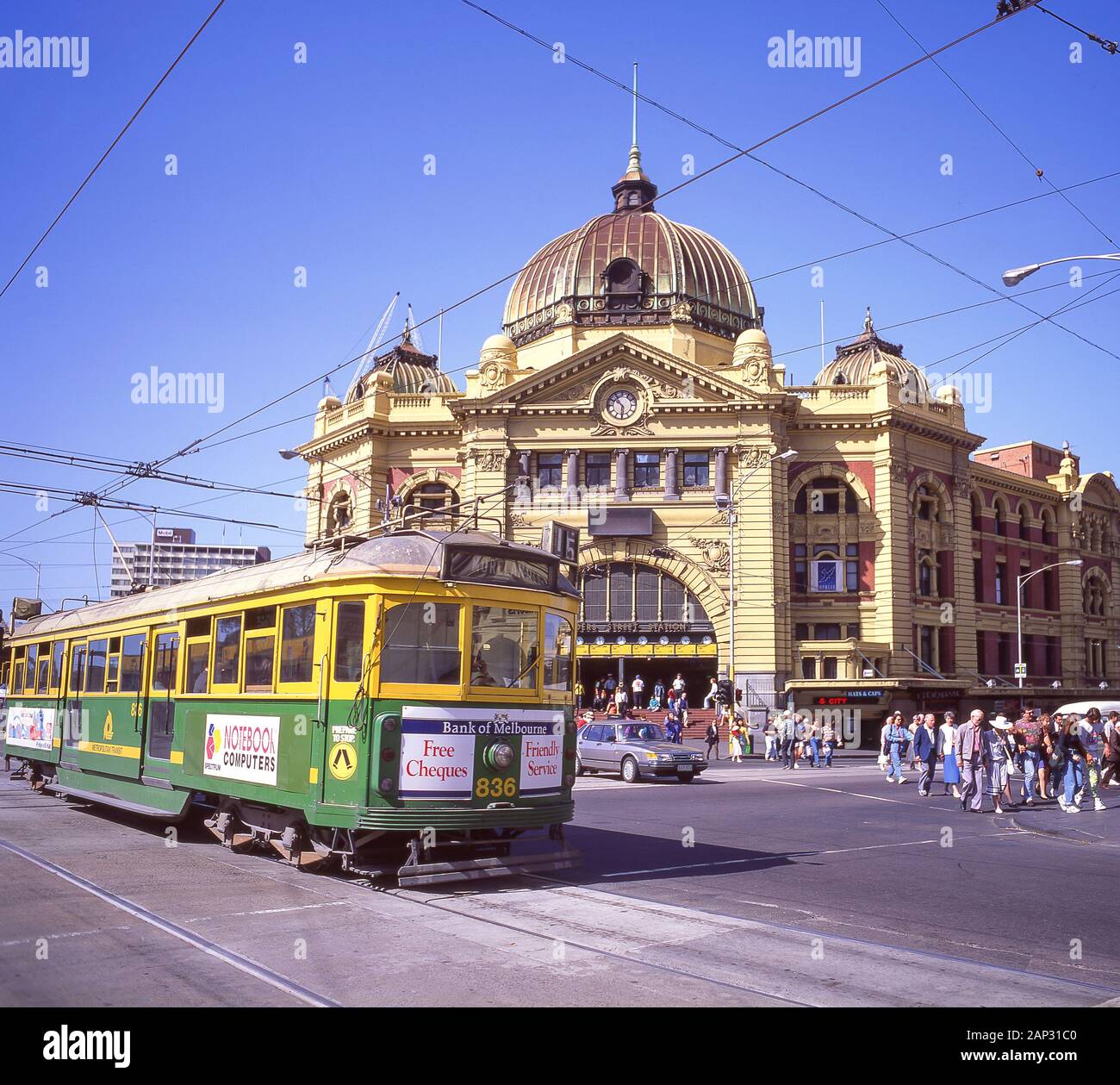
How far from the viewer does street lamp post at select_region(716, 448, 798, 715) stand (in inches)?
1666

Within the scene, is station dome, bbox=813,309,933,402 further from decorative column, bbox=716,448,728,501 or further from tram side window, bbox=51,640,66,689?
tram side window, bbox=51,640,66,689

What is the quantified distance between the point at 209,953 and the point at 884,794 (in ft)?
65.2

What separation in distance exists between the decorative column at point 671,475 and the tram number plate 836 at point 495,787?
118 feet

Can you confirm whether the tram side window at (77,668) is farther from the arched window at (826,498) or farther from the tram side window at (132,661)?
the arched window at (826,498)

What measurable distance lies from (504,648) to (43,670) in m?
11.8

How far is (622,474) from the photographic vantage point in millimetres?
46656

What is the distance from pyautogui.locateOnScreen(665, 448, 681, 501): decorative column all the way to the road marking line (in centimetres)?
3607

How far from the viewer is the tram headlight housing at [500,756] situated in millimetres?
10891
